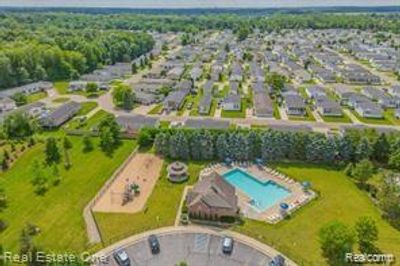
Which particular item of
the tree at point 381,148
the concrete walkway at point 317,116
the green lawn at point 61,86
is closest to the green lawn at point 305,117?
the concrete walkway at point 317,116

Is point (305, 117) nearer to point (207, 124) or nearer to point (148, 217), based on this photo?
point (207, 124)

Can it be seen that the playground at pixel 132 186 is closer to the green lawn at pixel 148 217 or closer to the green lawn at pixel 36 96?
the green lawn at pixel 148 217

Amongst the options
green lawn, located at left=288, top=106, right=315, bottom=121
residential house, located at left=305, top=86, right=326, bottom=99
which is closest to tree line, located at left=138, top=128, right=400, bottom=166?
green lawn, located at left=288, top=106, right=315, bottom=121

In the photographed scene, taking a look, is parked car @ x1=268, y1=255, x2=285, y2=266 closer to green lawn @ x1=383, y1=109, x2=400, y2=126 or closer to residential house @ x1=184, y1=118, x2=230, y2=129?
residential house @ x1=184, y1=118, x2=230, y2=129

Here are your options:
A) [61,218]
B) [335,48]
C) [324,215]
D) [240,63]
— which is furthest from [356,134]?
[335,48]

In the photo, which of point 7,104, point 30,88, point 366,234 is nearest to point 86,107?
point 7,104

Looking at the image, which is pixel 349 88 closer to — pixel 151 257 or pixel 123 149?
pixel 123 149
